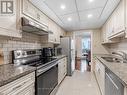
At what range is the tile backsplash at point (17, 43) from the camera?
79.7 inches

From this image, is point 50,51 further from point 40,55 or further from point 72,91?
point 72,91

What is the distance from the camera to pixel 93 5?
2721 millimetres

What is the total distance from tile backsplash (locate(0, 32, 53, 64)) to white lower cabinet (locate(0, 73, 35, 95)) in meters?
0.75

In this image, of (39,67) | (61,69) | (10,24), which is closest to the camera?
(10,24)

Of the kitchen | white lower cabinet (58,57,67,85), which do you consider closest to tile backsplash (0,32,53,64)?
the kitchen

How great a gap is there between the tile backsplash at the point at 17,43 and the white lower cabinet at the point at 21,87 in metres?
0.75

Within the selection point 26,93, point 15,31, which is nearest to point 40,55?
point 15,31

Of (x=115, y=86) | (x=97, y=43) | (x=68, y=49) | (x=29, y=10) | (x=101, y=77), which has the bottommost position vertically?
(x=101, y=77)

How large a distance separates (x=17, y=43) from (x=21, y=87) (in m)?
1.26

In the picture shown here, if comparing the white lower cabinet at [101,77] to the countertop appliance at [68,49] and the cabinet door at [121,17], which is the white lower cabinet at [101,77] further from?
the countertop appliance at [68,49]

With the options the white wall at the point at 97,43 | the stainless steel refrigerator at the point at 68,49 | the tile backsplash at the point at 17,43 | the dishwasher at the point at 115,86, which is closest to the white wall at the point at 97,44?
the white wall at the point at 97,43

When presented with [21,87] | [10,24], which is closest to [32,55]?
[10,24]

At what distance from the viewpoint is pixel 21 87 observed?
4.46 feet

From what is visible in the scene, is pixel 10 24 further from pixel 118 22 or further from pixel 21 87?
pixel 118 22
